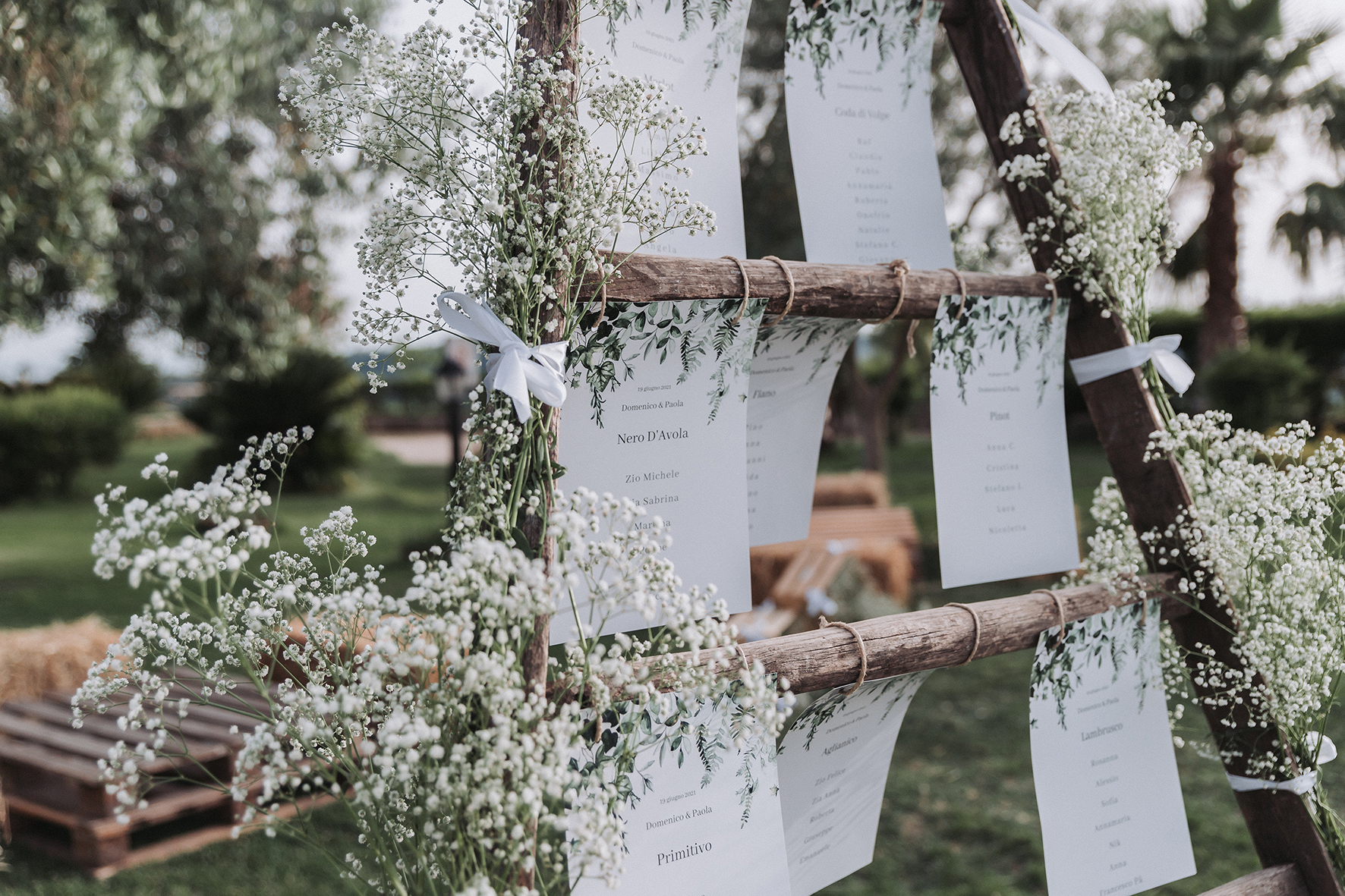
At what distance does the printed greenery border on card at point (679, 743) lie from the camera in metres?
1.22

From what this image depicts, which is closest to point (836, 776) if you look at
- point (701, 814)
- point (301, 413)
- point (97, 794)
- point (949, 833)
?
point (701, 814)

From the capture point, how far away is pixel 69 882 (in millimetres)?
3689

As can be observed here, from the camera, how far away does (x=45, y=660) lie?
505 cm

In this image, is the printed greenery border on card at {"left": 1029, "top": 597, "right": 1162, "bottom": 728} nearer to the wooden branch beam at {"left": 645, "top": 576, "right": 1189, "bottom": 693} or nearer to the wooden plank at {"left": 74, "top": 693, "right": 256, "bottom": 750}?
the wooden branch beam at {"left": 645, "top": 576, "right": 1189, "bottom": 693}

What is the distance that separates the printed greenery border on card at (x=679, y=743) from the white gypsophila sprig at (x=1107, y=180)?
1.19m

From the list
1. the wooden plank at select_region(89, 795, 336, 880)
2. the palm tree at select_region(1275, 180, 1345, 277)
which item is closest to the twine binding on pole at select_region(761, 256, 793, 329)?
the wooden plank at select_region(89, 795, 336, 880)

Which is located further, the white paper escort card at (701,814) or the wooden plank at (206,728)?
the wooden plank at (206,728)

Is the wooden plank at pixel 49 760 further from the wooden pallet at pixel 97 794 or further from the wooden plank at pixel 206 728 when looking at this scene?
the wooden plank at pixel 206 728

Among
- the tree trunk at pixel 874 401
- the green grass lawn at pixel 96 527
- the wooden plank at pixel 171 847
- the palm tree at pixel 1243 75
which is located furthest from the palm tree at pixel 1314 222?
the wooden plank at pixel 171 847

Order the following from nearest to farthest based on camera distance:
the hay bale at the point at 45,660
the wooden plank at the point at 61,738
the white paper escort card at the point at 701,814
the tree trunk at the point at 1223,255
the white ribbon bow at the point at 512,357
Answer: the white ribbon bow at the point at 512,357 → the white paper escort card at the point at 701,814 → the wooden plank at the point at 61,738 → the hay bale at the point at 45,660 → the tree trunk at the point at 1223,255

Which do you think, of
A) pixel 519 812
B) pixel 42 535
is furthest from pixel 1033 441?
pixel 42 535

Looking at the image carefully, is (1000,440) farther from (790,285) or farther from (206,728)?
(206,728)

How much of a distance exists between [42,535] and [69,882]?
884 cm

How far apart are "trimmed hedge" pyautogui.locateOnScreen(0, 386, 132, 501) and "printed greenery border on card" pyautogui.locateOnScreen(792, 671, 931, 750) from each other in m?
14.2
